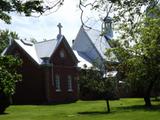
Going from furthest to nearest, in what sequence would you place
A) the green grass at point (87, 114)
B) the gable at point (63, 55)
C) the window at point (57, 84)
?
the window at point (57, 84), the gable at point (63, 55), the green grass at point (87, 114)

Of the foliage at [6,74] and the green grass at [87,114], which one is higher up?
the foliage at [6,74]

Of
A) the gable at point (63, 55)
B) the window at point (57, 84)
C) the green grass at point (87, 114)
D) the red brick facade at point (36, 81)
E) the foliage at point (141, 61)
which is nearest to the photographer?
the green grass at point (87, 114)

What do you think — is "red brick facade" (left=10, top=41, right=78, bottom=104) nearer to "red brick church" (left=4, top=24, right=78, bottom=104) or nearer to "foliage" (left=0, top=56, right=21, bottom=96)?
"red brick church" (left=4, top=24, right=78, bottom=104)

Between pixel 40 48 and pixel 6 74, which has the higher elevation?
pixel 40 48

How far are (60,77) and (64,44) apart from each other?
3771mm

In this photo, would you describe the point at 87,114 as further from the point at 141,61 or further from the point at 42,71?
the point at 42,71

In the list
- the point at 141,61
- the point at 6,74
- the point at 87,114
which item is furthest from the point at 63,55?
the point at 6,74

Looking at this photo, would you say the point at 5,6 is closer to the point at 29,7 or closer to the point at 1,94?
the point at 29,7

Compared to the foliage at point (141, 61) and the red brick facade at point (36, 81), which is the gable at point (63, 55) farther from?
the foliage at point (141, 61)

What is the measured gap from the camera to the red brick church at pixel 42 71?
53.8m

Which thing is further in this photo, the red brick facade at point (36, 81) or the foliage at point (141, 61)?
the red brick facade at point (36, 81)

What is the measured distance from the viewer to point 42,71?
5375 centimetres

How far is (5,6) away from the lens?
22203mm

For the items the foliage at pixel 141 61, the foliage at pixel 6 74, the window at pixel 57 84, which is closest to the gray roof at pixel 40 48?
the window at pixel 57 84
